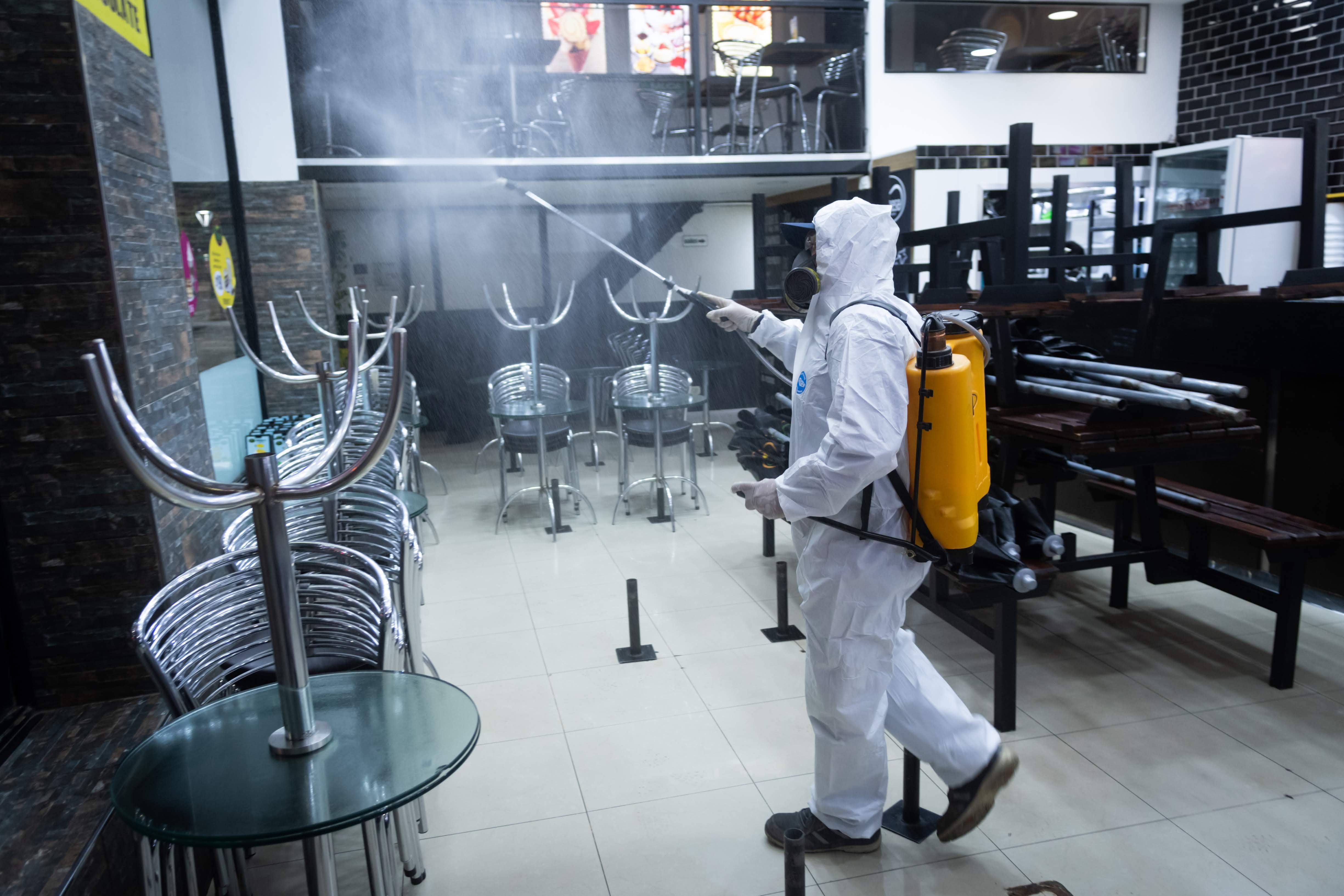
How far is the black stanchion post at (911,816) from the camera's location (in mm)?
2188

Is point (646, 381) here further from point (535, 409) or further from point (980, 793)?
point (980, 793)

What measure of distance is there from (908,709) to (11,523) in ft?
6.83

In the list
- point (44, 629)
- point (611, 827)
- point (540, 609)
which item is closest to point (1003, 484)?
point (611, 827)

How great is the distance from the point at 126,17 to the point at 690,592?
291 centimetres

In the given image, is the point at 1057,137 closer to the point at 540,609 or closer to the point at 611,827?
the point at 540,609

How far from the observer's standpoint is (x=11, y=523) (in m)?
1.96

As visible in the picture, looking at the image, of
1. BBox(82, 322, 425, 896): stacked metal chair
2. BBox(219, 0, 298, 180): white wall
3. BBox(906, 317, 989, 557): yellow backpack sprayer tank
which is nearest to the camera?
BBox(82, 322, 425, 896): stacked metal chair

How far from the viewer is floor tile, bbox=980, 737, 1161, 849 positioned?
221 cm

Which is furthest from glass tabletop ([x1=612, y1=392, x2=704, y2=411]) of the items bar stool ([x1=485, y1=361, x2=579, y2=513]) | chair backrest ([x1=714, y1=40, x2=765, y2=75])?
chair backrest ([x1=714, y1=40, x2=765, y2=75])

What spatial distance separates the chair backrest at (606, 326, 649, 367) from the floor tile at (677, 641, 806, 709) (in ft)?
14.5

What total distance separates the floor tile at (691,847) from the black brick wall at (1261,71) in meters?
7.06

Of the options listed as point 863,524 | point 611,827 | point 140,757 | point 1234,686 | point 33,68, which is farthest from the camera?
point 1234,686

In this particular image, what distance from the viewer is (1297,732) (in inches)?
103

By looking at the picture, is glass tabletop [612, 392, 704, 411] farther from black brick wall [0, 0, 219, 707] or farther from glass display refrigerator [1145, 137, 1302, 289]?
glass display refrigerator [1145, 137, 1302, 289]
